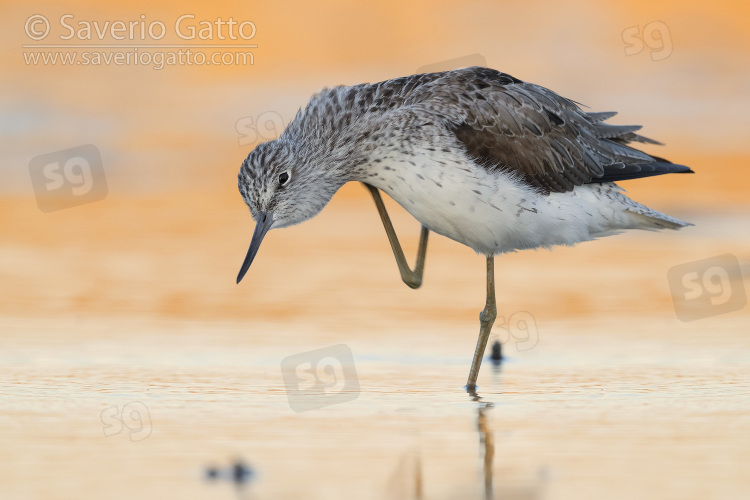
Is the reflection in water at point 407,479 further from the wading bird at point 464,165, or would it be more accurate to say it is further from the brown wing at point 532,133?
the brown wing at point 532,133

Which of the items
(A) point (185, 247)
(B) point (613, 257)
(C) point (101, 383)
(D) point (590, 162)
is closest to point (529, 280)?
(B) point (613, 257)

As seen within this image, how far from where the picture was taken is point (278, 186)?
898cm

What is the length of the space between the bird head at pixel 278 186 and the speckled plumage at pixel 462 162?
10 millimetres

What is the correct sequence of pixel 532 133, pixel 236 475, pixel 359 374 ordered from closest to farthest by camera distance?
pixel 236 475 < pixel 359 374 < pixel 532 133

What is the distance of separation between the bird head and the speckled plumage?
10 mm

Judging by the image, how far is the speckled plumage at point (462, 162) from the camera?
8766 millimetres

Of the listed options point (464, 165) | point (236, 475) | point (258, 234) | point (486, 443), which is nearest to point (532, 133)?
point (464, 165)

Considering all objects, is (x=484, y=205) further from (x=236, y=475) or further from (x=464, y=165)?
(x=236, y=475)

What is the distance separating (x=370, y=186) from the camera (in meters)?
A: 9.91

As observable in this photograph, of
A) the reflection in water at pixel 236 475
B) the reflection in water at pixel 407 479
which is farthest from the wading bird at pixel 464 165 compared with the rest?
the reflection in water at pixel 236 475

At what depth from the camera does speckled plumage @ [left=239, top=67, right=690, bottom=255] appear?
8.77 m

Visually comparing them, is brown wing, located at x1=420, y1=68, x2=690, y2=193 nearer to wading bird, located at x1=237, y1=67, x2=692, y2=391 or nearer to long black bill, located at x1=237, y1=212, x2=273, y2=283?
wading bird, located at x1=237, y1=67, x2=692, y2=391

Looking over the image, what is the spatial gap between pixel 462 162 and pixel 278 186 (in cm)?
133

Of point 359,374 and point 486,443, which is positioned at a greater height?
point 359,374
